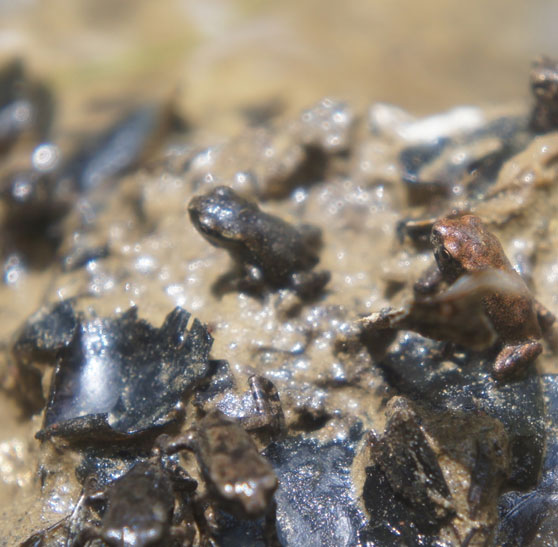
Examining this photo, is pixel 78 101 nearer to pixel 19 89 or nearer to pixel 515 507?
pixel 19 89

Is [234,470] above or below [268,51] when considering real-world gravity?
below

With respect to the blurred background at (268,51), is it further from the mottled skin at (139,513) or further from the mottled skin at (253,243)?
the mottled skin at (139,513)

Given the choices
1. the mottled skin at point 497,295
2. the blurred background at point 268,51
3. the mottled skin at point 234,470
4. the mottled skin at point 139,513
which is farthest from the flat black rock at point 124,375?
the blurred background at point 268,51

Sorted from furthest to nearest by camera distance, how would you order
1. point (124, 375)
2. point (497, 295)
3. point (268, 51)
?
1. point (268, 51)
2. point (124, 375)
3. point (497, 295)

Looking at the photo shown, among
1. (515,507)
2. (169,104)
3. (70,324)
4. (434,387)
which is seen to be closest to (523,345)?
(434,387)

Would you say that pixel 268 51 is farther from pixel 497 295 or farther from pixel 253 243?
pixel 497 295

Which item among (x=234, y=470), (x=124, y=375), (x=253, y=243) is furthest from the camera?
(x=253, y=243)

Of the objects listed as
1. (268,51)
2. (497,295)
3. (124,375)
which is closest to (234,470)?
(124,375)
